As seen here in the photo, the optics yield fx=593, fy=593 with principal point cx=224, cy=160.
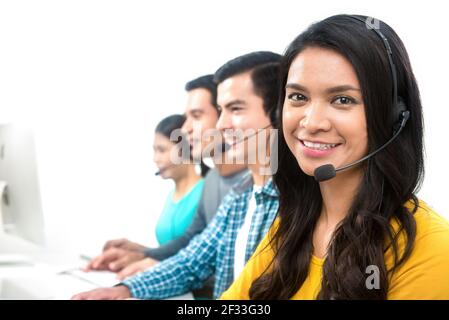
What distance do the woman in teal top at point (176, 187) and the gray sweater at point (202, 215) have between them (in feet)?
0.10

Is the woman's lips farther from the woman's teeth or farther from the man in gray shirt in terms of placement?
the man in gray shirt

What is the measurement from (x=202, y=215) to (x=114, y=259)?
24 cm

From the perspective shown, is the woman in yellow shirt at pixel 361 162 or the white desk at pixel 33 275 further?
the white desk at pixel 33 275

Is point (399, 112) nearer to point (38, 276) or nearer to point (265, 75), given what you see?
point (265, 75)

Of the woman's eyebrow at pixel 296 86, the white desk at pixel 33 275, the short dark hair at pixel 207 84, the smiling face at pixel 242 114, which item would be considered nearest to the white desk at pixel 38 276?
the white desk at pixel 33 275

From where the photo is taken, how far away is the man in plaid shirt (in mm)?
1188

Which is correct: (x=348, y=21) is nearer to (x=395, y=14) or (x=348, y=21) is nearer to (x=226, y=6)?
(x=395, y=14)

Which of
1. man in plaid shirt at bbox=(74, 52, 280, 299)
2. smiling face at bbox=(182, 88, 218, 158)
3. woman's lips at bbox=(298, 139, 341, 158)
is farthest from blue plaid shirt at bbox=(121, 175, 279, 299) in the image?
woman's lips at bbox=(298, 139, 341, 158)

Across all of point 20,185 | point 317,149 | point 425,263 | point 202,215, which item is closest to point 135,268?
point 202,215

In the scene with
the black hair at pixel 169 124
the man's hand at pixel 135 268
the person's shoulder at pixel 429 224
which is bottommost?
the man's hand at pixel 135 268

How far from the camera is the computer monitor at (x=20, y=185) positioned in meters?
1.20

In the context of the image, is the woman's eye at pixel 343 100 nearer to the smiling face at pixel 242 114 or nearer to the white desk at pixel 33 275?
the smiling face at pixel 242 114
